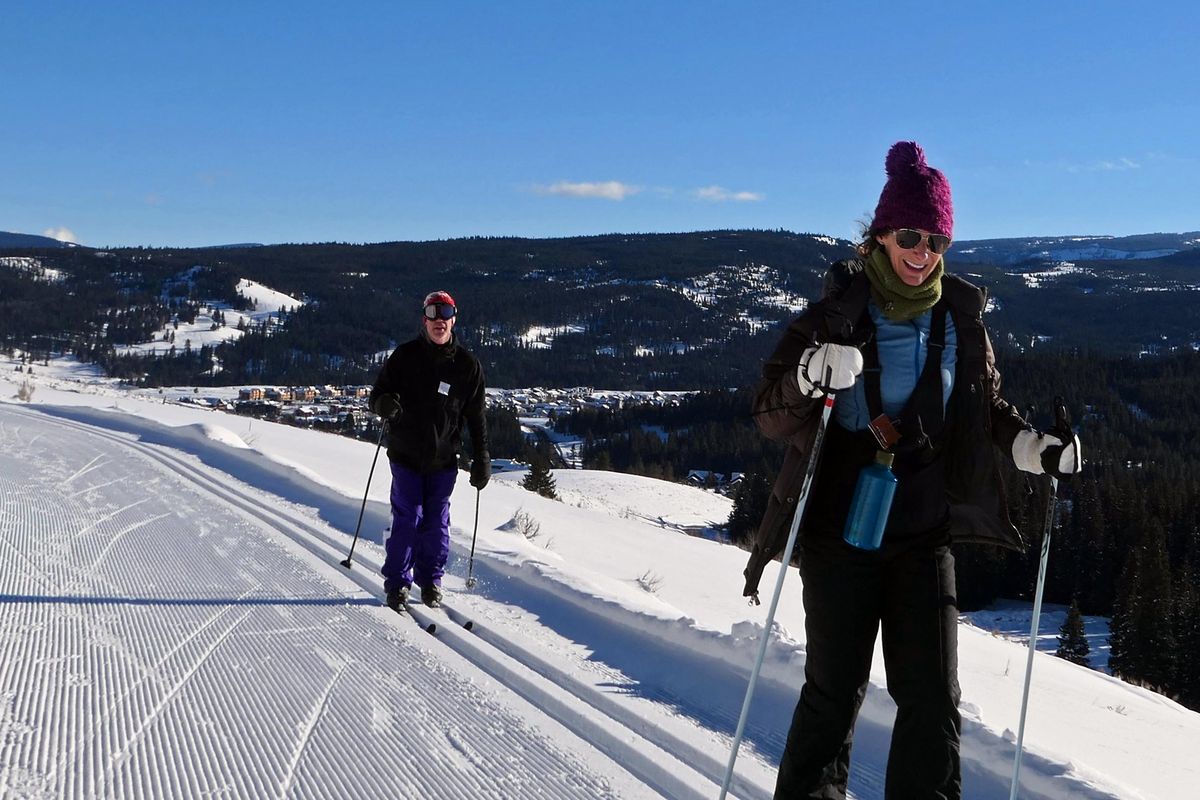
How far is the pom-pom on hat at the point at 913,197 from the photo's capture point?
8.43ft

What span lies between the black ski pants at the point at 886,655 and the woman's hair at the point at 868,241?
87cm

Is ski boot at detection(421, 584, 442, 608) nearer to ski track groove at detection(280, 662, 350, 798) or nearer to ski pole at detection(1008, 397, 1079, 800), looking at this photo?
ski track groove at detection(280, 662, 350, 798)


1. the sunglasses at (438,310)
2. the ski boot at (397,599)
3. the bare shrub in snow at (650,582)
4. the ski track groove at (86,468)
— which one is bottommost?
the ski track groove at (86,468)

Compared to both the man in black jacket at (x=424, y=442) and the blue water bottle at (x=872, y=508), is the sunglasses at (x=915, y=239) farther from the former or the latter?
the man in black jacket at (x=424, y=442)

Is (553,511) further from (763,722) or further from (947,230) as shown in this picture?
(947,230)

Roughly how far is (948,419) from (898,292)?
0.40 m

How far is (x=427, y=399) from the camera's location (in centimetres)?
595

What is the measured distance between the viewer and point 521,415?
12644 centimetres

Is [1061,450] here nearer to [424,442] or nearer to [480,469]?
[424,442]

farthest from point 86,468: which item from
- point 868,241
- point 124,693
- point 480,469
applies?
point 868,241

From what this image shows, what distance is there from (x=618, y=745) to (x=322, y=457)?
13.2 m

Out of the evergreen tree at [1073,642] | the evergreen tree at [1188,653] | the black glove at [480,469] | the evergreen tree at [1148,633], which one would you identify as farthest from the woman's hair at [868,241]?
the evergreen tree at [1188,653]

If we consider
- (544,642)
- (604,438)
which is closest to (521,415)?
(604,438)

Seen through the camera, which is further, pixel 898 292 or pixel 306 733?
pixel 306 733
